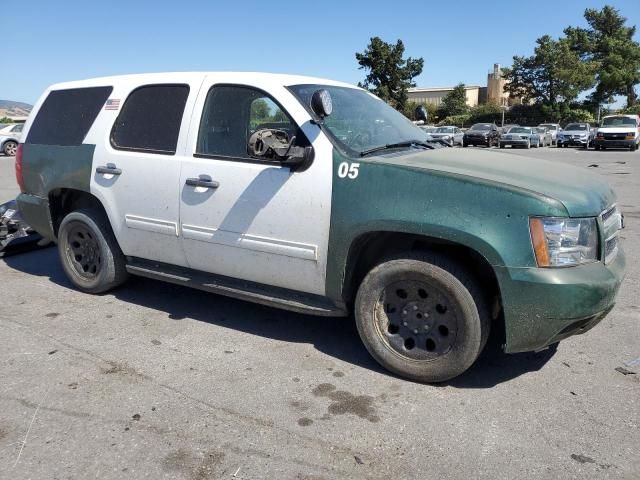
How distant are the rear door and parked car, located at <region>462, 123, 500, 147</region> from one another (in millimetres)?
29811

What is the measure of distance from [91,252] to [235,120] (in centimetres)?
202

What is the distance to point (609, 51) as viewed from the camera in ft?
180

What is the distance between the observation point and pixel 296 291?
3.80 meters

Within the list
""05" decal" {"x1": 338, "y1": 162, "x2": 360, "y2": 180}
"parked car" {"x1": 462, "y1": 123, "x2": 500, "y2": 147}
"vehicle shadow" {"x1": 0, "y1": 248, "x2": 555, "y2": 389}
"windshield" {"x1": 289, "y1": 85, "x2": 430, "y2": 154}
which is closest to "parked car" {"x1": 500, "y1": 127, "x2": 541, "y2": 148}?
"parked car" {"x1": 462, "y1": 123, "x2": 500, "y2": 147}

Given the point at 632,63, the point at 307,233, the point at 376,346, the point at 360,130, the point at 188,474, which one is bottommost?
the point at 188,474

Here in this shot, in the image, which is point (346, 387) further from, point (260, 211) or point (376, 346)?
point (260, 211)

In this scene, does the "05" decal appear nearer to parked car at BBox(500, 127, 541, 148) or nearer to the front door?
the front door

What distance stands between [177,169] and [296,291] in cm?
127

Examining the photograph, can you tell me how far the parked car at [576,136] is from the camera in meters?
30.8

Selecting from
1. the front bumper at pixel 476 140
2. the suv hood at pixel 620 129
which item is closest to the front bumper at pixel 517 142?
the front bumper at pixel 476 140

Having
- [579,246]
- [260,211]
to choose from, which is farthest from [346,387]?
[579,246]

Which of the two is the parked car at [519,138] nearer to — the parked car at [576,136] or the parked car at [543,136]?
the parked car at [543,136]

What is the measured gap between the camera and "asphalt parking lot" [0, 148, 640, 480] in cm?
266

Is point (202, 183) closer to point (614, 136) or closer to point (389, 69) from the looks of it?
point (614, 136)
